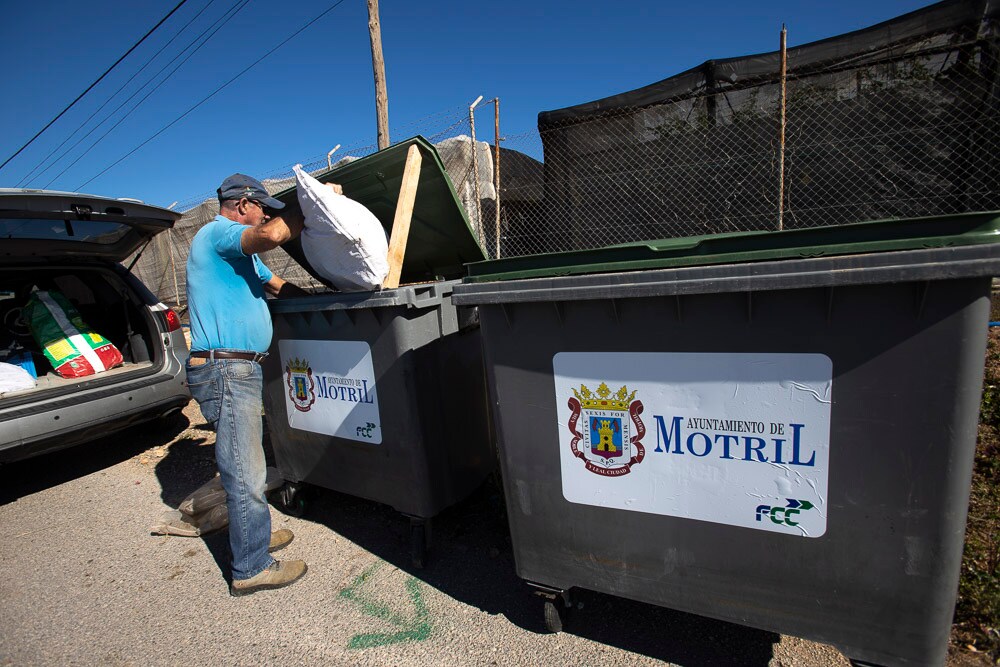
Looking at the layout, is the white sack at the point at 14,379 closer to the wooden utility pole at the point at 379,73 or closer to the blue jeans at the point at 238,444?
the blue jeans at the point at 238,444

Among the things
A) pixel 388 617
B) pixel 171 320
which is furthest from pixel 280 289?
pixel 171 320

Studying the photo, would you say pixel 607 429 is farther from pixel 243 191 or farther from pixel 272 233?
pixel 243 191

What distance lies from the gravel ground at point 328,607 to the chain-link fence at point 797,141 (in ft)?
13.2

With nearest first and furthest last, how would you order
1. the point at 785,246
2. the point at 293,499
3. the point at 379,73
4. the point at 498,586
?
1. the point at 785,246
2. the point at 498,586
3. the point at 293,499
4. the point at 379,73

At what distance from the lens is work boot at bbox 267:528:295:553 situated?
9.59ft

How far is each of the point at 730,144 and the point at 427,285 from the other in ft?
15.0

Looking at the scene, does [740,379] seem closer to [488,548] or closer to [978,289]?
[978,289]

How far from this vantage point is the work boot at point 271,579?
2519 mm

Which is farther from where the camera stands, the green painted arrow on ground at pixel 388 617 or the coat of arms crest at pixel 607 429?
the green painted arrow on ground at pixel 388 617

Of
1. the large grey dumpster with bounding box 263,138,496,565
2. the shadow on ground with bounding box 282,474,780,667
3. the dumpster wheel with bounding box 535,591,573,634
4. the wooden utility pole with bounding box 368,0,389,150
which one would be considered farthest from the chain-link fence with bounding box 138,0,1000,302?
the dumpster wheel with bounding box 535,591,573,634

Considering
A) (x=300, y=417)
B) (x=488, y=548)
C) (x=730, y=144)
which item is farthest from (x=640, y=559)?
(x=730, y=144)

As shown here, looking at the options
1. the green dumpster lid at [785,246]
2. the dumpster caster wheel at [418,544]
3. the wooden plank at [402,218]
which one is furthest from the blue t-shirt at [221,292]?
the green dumpster lid at [785,246]

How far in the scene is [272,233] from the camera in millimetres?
2318

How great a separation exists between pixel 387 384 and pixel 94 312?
442cm
